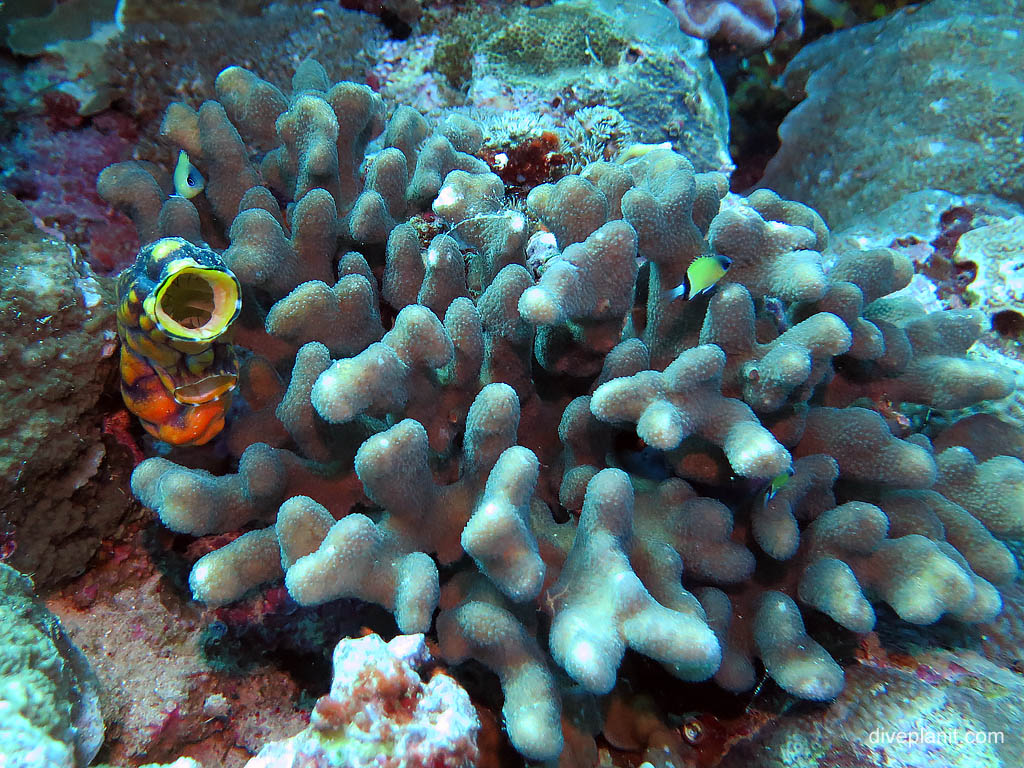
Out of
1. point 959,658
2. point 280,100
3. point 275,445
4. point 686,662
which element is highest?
point 280,100

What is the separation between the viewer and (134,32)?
361 cm

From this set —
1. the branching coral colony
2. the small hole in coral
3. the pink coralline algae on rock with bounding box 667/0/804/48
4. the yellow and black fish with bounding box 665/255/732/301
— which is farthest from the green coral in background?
the pink coralline algae on rock with bounding box 667/0/804/48

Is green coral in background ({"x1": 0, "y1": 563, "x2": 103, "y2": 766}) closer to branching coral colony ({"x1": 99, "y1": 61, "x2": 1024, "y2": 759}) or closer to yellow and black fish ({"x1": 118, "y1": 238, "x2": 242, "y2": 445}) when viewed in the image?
branching coral colony ({"x1": 99, "y1": 61, "x2": 1024, "y2": 759})

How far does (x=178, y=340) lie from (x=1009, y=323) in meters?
4.40

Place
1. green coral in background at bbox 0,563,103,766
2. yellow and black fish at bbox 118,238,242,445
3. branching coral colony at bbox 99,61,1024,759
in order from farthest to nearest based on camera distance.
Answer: yellow and black fish at bbox 118,238,242,445 → branching coral colony at bbox 99,61,1024,759 → green coral in background at bbox 0,563,103,766

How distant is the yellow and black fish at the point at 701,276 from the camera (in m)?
1.98

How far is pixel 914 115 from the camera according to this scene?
4.57 m

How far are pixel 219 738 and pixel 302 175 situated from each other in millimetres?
2284

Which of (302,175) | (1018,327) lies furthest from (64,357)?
(1018,327)

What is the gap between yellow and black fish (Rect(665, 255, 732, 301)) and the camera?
1.98m

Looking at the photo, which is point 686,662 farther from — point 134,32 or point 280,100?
point 134,32

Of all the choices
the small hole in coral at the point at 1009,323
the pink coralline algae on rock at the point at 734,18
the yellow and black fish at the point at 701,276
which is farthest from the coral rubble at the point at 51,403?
the pink coralline algae on rock at the point at 734,18

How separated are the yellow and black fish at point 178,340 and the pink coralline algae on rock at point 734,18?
529cm

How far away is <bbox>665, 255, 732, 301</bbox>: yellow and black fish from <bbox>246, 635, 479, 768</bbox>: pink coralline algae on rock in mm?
1532
